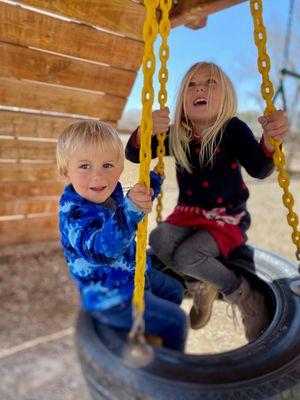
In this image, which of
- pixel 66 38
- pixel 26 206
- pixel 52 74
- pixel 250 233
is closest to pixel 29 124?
pixel 52 74

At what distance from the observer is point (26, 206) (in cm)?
302

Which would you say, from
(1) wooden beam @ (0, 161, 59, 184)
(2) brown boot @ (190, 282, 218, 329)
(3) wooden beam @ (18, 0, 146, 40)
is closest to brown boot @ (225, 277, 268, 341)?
(2) brown boot @ (190, 282, 218, 329)

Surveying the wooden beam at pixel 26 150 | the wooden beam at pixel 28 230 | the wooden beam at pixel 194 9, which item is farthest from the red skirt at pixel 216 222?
the wooden beam at pixel 28 230

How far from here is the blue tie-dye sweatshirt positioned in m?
0.76

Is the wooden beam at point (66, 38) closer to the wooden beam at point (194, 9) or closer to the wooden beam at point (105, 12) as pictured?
the wooden beam at point (105, 12)

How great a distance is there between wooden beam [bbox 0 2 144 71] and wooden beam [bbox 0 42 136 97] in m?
0.05

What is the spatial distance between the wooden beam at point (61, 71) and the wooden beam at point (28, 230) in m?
1.45

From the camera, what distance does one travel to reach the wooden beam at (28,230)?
319 cm

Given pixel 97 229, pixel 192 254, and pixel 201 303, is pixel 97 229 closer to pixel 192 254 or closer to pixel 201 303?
pixel 192 254

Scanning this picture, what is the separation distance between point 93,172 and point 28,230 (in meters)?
2.63

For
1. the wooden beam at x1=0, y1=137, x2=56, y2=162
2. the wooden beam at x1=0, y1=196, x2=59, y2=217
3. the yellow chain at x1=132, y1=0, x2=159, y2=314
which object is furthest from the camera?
the wooden beam at x1=0, y1=196, x2=59, y2=217

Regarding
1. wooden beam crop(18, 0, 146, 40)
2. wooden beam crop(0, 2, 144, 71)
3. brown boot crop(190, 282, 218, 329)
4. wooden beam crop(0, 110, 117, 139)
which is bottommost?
brown boot crop(190, 282, 218, 329)

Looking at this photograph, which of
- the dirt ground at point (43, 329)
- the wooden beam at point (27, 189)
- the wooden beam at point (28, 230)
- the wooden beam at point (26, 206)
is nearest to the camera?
the dirt ground at point (43, 329)

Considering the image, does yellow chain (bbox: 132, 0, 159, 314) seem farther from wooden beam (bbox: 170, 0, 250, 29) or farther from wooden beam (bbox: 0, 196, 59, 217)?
wooden beam (bbox: 0, 196, 59, 217)
